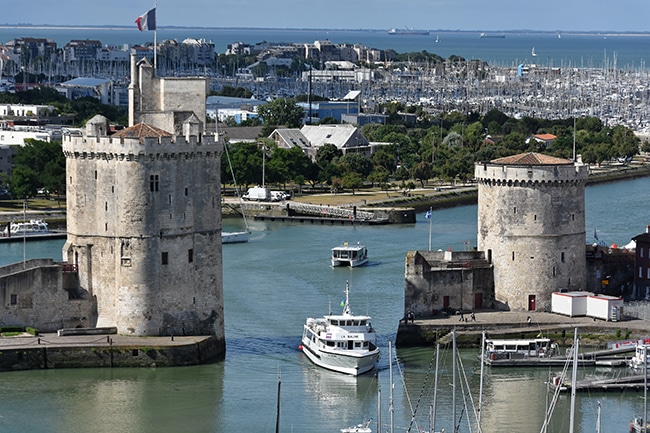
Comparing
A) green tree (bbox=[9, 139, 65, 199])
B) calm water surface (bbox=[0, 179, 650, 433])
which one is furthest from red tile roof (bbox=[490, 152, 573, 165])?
green tree (bbox=[9, 139, 65, 199])

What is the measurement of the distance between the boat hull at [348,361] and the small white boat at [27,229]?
28.2m

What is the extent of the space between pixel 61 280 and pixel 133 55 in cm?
669

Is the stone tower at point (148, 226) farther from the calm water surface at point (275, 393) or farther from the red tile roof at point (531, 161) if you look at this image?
the red tile roof at point (531, 161)

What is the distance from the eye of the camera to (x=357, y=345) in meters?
42.7

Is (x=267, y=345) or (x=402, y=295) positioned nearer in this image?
(x=267, y=345)

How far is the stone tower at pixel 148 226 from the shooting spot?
4291cm

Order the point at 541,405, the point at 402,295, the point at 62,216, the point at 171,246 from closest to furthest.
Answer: the point at 541,405 → the point at 171,246 → the point at 402,295 → the point at 62,216

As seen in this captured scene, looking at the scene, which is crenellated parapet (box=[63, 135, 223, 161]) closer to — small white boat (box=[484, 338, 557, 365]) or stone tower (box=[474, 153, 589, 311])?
small white boat (box=[484, 338, 557, 365])

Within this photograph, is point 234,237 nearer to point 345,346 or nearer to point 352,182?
point 352,182

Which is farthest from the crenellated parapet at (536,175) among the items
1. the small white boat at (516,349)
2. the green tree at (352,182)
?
the green tree at (352,182)

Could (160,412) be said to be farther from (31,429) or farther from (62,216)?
(62,216)

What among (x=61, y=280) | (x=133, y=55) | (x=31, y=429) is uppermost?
(x=133, y=55)

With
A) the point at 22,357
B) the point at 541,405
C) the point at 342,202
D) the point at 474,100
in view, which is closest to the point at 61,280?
the point at 22,357

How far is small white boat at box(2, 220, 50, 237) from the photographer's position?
69.1 meters
